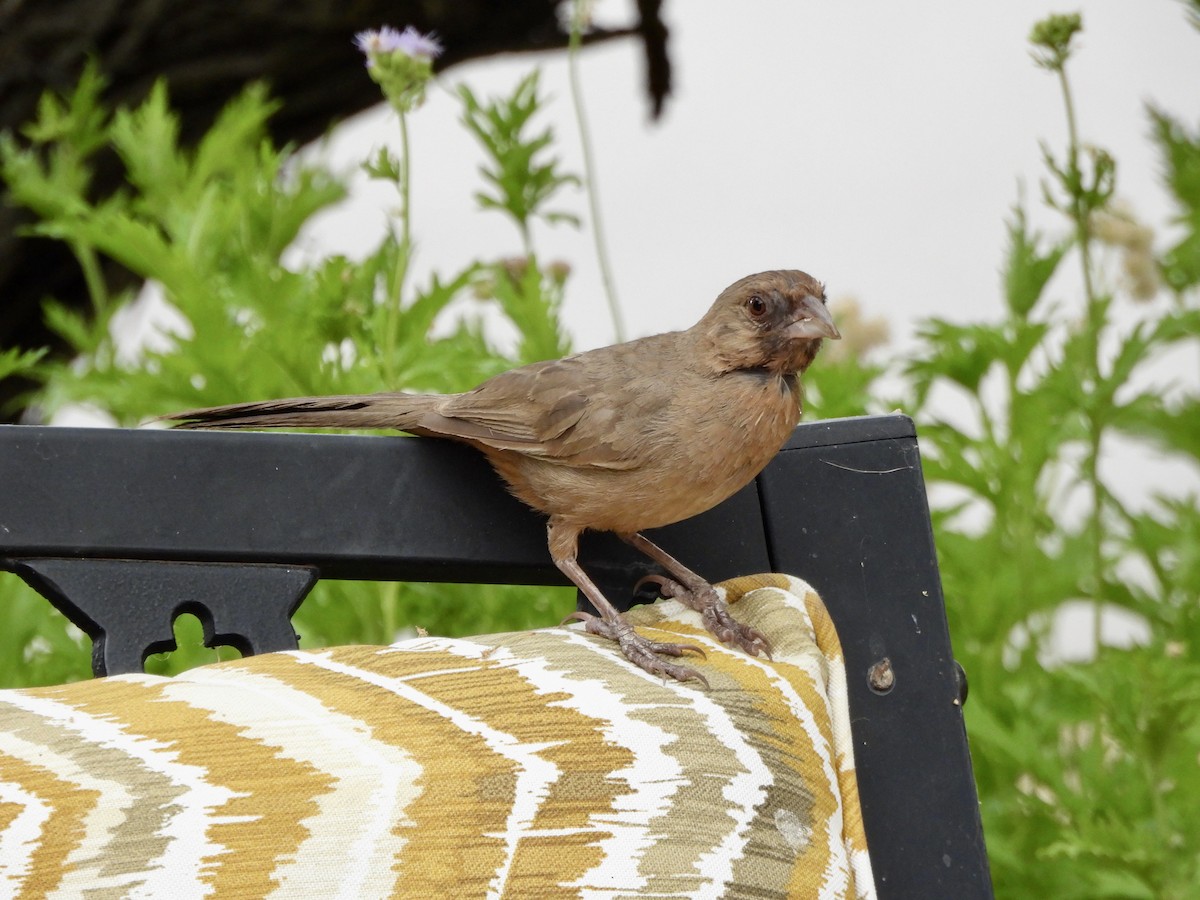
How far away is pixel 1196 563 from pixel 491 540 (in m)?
1.07

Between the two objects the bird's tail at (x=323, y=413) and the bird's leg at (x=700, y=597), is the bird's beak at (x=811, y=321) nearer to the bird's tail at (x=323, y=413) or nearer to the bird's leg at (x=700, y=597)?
the bird's leg at (x=700, y=597)

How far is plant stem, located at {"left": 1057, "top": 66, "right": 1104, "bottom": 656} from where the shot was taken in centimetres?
184

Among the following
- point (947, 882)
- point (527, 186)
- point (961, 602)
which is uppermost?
point (527, 186)

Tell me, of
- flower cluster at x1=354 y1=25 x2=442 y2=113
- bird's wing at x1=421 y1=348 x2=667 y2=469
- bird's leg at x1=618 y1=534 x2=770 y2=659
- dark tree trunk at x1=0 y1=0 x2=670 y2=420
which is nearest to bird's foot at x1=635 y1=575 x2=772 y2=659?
bird's leg at x1=618 y1=534 x2=770 y2=659

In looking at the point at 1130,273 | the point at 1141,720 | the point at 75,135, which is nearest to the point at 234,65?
the point at 75,135

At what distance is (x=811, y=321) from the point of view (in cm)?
151

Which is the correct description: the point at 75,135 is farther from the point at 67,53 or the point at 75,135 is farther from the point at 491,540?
the point at 491,540

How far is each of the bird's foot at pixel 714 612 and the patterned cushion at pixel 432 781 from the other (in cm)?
5

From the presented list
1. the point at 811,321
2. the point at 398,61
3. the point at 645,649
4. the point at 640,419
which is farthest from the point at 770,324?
the point at 398,61

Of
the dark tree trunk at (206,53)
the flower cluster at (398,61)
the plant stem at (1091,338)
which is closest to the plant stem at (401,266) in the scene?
the flower cluster at (398,61)

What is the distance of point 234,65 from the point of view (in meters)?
3.37

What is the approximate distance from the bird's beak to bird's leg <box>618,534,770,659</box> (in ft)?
0.84

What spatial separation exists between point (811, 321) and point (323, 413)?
1.63 ft

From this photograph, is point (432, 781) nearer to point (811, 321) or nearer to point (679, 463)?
point (679, 463)
